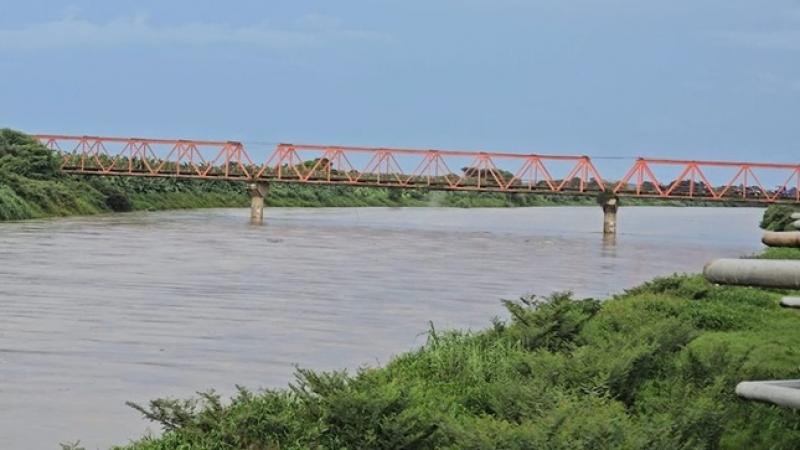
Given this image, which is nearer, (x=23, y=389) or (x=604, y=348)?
(x=604, y=348)

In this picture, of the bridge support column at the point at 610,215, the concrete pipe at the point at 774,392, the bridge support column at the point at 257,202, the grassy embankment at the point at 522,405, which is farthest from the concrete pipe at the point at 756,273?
the bridge support column at the point at 257,202

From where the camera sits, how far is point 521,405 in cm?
852

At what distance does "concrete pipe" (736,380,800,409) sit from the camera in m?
6.95

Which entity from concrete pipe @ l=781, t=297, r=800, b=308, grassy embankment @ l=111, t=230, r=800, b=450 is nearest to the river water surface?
grassy embankment @ l=111, t=230, r=800, b=450

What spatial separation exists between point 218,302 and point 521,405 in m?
15.7

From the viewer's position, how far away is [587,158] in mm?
76875

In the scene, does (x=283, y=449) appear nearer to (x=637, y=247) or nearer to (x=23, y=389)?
(x=23, y=389)

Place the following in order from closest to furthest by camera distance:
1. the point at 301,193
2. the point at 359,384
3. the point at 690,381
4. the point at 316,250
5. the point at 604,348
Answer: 1. the point at 359,384
2. the point at 690,381
3. the point at 604,348
4. the point at 316,250
5. the point at 301,193

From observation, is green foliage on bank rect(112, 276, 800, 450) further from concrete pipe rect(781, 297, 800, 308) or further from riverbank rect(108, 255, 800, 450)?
concrete pipe rect(781, 297, 800, 308)

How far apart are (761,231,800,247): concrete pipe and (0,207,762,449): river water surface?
5167 mm

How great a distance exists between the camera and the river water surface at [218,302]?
13461mm

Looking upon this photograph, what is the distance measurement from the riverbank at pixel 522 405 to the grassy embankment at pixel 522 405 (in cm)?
1

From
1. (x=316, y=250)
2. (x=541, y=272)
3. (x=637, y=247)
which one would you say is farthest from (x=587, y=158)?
(x=541, y=272)

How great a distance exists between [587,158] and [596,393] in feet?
224
